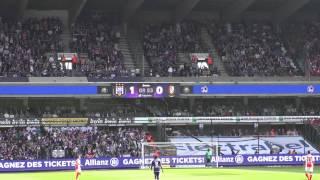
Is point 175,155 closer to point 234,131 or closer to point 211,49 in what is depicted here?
point 234,131

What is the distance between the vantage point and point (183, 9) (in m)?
65.2

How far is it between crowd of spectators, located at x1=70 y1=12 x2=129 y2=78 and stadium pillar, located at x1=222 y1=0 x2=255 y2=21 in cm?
1119

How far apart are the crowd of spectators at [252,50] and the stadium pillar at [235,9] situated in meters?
0.91

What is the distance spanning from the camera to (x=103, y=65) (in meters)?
59.2

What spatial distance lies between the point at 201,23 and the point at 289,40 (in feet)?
29.9

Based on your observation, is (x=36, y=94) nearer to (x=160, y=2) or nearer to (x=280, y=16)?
(x=160, y=2)

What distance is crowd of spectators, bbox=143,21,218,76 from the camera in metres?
60.5

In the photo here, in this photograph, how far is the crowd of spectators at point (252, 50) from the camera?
62.2 meters

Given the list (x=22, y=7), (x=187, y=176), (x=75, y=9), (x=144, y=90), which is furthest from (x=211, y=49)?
(x=187, y=176)

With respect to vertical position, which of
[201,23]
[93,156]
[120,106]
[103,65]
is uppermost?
[201,23]

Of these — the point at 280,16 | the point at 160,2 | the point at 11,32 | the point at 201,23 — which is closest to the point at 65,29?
the point at 11,32

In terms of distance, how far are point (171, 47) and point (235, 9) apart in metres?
8.07

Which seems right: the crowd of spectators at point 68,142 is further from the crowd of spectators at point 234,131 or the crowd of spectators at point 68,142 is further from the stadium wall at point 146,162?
the crowd of spectators at point 234,131

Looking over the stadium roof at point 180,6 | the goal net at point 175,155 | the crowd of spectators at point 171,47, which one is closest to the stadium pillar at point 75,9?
the stadium roof at point 180,6
